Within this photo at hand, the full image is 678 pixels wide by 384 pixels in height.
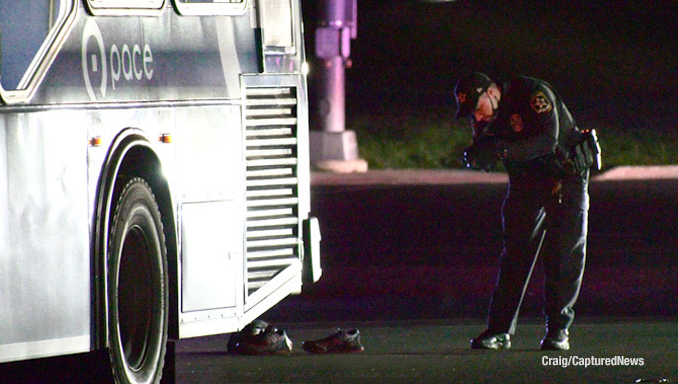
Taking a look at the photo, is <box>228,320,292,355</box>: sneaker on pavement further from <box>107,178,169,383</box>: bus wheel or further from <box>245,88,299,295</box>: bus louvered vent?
<box>107,178,169,383</box>: bus wheel

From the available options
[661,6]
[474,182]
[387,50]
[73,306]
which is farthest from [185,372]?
[661,6]

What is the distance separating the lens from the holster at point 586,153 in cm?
961

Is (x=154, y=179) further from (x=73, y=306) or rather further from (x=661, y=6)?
(x=661, y=6)

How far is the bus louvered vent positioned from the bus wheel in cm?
110

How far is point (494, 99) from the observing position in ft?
30.8

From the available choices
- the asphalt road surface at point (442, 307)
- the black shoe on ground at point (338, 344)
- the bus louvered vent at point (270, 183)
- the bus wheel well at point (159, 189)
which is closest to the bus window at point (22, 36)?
the bus wheel well at point (159, 189)

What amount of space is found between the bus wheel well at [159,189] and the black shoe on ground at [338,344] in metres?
1.68

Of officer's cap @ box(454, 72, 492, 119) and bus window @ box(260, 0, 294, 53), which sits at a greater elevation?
bus window @ box(260, 0, 294, 53)

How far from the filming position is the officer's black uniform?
9.39 metres

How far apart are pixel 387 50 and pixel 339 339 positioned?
3504 cm

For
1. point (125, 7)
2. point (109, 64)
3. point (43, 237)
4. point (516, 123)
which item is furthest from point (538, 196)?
point (43, 237)

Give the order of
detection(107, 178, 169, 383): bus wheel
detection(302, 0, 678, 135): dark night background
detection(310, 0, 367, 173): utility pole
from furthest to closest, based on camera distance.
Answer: detection(302, 0, 678, 135): dark night background < detection(310, 0, 367, 173): utility pole < detection(107, 178, 169, 383): bus wheel

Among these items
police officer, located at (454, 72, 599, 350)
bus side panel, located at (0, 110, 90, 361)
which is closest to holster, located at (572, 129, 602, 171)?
police officer, located at (454, 72, 599, 350)

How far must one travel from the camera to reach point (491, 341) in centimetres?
982
